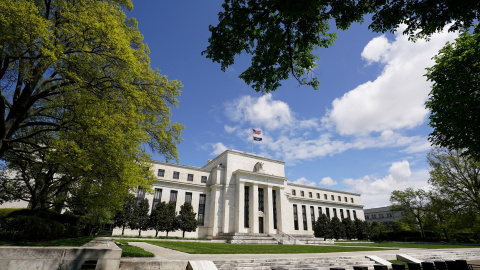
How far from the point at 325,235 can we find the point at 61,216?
149 ft

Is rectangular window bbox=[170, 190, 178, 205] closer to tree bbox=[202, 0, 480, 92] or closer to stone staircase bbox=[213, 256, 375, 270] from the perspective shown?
stone staircase bbox=[213, 256, 375, 270]

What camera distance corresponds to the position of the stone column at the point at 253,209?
40175mm

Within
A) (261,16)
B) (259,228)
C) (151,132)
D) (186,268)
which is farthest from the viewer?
(259,228)

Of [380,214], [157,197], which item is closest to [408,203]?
[157,197]

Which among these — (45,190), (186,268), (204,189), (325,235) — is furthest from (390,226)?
(45,190)

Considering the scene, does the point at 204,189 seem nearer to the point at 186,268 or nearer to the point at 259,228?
the point at 259,228

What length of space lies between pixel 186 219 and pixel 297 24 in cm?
3526

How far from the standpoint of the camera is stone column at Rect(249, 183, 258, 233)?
40175mm

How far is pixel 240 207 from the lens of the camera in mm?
40750

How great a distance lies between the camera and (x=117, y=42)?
32.3ft

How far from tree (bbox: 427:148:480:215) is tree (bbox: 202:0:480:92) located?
1086 inches

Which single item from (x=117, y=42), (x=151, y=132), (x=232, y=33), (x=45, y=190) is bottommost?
(x=45, y=190)

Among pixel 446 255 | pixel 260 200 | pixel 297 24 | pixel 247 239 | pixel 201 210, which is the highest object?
pixel 297 24

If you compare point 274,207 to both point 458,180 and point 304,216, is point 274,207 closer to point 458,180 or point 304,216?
point 304,216
